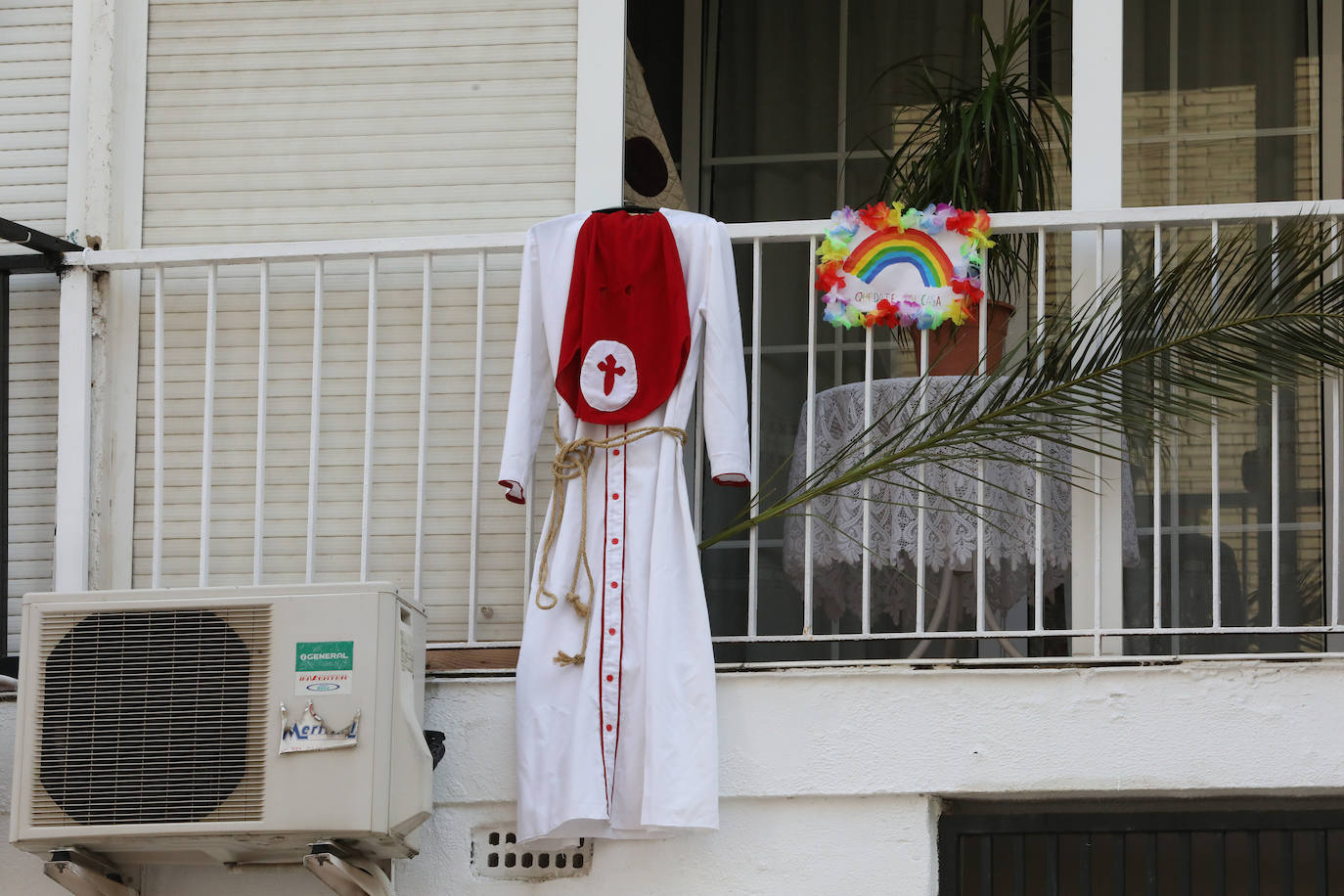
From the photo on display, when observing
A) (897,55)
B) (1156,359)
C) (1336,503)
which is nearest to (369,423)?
(1156,359)

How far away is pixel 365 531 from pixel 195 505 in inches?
20.1

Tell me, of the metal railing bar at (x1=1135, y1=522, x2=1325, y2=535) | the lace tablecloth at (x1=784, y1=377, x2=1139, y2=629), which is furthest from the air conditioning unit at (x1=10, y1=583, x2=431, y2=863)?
the metal railing bar at (x1=1135, y1=522, x2=1325, y2=535)

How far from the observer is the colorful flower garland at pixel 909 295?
3.68 meters

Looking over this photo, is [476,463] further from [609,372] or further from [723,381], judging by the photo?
[723,381]

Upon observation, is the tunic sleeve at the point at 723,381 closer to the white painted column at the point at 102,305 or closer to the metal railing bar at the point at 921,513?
the metal railing bar at the point at 921,513

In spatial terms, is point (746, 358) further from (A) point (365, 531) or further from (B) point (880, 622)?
(A) point (365, 531)

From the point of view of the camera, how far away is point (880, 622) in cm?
485

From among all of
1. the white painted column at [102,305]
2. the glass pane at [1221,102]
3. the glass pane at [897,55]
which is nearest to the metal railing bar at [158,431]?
the white painted column at [102,305]

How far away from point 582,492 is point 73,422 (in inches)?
48.2

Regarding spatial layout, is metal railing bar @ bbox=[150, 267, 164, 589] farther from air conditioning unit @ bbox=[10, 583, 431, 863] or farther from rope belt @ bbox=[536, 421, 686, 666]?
rope belt @ bbox=[536, 421, 686, 666]

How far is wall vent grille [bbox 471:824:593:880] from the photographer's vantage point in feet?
11.8

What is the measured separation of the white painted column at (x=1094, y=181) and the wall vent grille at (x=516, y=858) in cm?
114

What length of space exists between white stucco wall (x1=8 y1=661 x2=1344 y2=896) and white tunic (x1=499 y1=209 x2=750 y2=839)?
0.44 feet

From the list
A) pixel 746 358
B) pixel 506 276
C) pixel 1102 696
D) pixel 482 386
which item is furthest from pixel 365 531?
pixel 746 358
